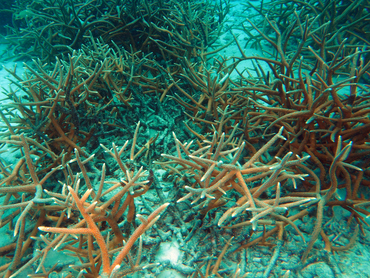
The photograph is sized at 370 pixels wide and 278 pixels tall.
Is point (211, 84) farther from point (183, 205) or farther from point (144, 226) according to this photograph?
point (144, 226)

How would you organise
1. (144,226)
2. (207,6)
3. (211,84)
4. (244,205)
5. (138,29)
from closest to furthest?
(144,226) < (244,205) < (211,84) < (138,29) < (207,6)

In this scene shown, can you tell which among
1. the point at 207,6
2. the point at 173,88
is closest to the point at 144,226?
the point at 173,88

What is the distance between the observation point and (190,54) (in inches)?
129

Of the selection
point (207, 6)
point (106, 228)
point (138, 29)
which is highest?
point (207, 6)

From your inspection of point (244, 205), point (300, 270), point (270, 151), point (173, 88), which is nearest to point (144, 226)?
point (244, 205)

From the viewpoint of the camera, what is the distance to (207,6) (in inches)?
183

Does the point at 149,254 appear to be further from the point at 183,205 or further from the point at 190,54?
the point at 190,54

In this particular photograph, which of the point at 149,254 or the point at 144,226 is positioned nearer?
the point at 144,226

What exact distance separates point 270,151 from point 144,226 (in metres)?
1.57

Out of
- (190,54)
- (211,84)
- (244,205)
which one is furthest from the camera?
(190,54)

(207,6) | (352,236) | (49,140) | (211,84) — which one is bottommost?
(352,236)

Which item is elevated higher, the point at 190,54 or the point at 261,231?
the point at 190,54

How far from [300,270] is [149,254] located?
3.69ft

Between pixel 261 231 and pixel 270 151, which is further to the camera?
pixel 270 151
